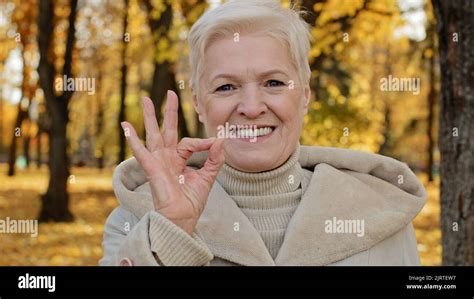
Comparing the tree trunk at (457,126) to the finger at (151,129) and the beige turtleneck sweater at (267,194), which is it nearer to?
the beige turtleneck sweater at (267,194)

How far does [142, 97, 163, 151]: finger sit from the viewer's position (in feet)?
5.88

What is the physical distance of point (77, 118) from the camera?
103ft

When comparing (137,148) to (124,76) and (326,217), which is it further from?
(124,76)

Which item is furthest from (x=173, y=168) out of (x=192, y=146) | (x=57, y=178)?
(x=57, y=178)

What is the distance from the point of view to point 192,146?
1.81 meters

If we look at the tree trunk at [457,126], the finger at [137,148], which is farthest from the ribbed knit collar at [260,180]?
the tree trunk at [457,126]

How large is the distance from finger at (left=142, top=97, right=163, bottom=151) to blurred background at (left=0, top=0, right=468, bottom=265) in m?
2.28

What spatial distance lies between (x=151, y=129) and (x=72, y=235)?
11.0 m

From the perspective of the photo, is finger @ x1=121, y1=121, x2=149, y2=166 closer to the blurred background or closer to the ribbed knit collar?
the ribbed knit collar

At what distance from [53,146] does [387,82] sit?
9.64 meters

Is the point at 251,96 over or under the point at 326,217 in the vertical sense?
over

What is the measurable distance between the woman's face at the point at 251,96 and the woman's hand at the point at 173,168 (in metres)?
0.30

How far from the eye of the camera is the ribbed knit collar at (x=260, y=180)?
228 cm

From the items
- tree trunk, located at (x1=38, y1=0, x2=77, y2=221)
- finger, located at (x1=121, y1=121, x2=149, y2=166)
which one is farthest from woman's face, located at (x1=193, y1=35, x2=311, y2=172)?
tree trunk, located at (x1=38, y1=0, x2=77, y2=221)
